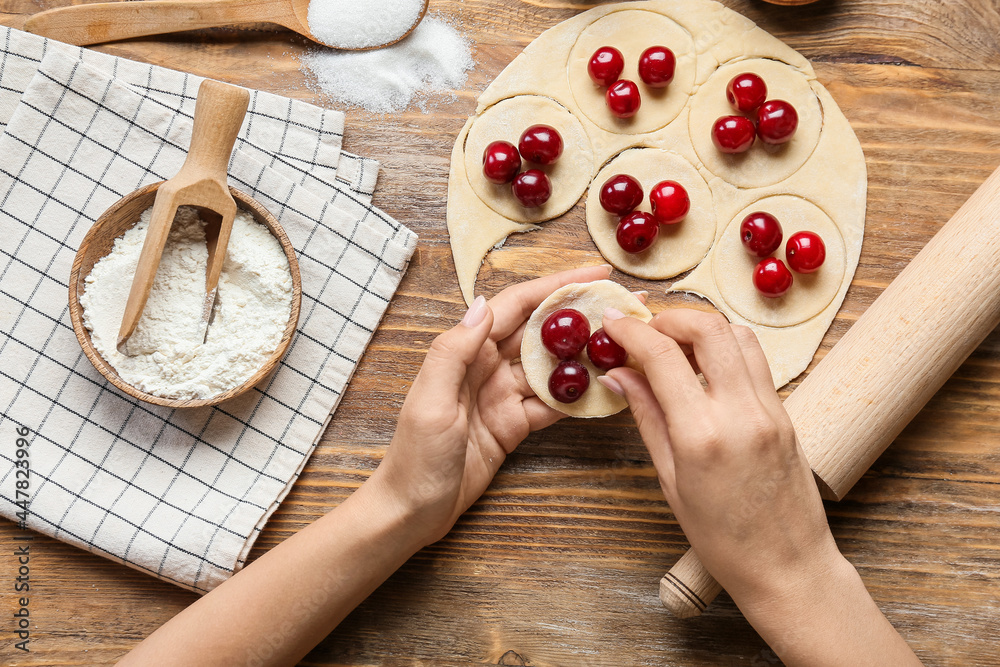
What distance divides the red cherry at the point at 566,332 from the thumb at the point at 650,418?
0.09 metres

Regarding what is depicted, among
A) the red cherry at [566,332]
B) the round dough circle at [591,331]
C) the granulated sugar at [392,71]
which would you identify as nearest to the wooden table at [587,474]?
the granulated sugar at [392,71]

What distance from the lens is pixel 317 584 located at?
133 cm

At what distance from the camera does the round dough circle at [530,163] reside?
1538 mm

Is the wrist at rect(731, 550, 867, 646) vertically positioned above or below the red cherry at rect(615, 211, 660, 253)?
below

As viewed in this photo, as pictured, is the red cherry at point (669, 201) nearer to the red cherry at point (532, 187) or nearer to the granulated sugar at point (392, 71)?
the red cherry at point (532, 187)

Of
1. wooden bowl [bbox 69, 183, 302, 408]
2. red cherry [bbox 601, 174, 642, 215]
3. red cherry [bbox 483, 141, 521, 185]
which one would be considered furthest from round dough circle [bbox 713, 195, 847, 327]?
wooden bowl [bbox 69, 183, 302, 408]

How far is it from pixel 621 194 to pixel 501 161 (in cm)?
28

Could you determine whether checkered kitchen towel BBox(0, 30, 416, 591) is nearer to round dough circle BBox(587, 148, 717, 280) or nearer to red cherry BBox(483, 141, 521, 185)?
red cherry BBox(483, 141, 521, 185)

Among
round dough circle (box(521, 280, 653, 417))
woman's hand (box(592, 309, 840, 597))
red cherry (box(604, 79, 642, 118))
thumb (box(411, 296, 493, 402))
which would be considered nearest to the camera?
woman's hand (box(592, 309, 840, 597))

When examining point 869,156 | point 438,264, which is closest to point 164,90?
point 438,264

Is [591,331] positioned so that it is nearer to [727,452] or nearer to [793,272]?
[727,452]

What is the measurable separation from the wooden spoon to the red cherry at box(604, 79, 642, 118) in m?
0.50

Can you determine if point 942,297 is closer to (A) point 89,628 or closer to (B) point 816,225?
(B) point 816,225

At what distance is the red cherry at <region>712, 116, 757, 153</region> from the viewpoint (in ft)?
4.84
